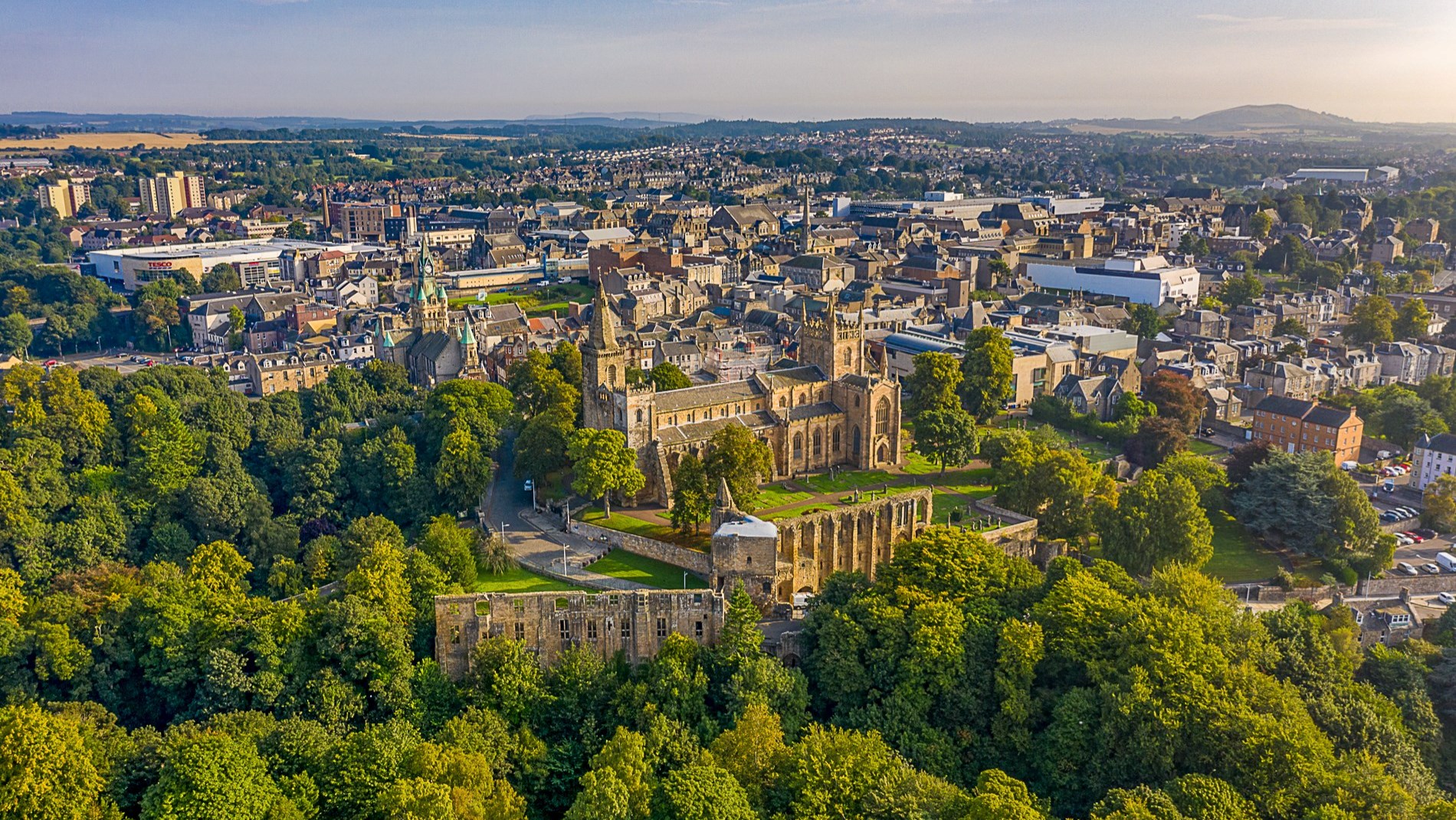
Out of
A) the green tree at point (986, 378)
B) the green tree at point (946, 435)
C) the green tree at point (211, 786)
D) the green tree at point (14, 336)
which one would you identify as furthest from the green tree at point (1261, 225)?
the green tree at point (14, 336)

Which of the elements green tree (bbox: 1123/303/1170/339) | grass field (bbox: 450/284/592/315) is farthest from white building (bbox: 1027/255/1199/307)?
grass field (bbox: 450/284/592/315)

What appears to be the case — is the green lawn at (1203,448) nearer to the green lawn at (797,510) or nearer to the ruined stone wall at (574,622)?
the green lawn at (797,510)

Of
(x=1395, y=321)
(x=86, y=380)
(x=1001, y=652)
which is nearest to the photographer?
(x=1001, y=652)

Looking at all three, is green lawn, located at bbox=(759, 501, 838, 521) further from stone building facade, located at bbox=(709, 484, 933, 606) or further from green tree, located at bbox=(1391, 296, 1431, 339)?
green tree, located at bbox=(1391, 296, 1431, 339)

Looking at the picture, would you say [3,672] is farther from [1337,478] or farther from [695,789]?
[1337,478]

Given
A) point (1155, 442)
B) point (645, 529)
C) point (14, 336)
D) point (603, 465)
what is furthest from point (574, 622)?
point (14, 336)

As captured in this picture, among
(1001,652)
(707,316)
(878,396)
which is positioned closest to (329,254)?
(707,316)
